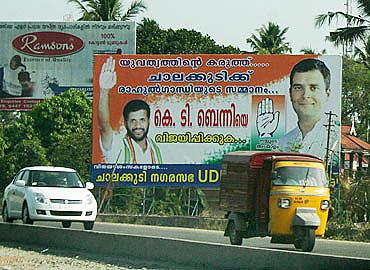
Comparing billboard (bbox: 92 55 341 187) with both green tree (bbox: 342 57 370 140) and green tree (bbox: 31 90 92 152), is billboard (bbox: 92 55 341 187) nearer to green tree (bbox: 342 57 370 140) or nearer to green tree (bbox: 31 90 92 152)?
green tree (bbox: 31 90 92 152)

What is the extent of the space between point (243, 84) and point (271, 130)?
6.86 ft

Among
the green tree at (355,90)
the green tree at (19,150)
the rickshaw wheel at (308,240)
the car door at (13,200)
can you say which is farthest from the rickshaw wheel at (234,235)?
the green tree at (355,90)

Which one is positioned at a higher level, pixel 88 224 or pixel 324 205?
pixel 324 205

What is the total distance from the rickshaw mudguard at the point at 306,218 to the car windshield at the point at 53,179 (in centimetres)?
739

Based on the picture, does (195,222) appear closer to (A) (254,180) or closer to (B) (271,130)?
(B) (271,130)

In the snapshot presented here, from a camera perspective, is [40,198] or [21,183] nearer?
[40,198]

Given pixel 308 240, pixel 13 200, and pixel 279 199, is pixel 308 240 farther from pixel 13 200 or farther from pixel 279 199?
pixel 13 200

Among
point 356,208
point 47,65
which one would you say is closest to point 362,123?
point 47,65

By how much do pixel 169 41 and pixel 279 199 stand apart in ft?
166

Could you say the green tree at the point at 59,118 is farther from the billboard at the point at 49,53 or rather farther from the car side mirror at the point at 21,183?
the car side mirror at the point at 21,183

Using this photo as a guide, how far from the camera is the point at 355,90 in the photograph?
6956 centimetres

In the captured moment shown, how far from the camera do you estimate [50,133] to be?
48.8 meters

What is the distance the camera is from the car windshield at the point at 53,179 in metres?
24.9

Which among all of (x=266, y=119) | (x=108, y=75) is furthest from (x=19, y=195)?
(x=266, y=119)
